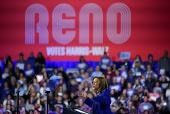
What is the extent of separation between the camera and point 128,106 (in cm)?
857

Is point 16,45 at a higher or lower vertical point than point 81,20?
lower

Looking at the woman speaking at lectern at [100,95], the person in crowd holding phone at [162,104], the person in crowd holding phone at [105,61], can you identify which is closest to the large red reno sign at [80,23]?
the person in crowd holding phone at [105,61]

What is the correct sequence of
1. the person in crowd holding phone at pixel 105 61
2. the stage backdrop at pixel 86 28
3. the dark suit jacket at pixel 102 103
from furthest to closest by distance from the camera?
the stage backdrop at pixel 86 28, the person in crowd holding phone at pixel 105 61, the dark suit jacket at pixel 102 103

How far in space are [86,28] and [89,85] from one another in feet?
9.33

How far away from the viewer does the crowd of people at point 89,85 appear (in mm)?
8703

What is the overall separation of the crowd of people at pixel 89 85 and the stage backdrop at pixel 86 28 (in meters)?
0.80

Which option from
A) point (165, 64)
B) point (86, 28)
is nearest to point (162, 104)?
point (165, 64)

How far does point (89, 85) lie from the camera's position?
9648 mm

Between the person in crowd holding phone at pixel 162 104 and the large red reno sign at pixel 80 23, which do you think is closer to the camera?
the person in crowd holding phone at pixel 162 104

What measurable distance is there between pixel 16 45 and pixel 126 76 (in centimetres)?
451

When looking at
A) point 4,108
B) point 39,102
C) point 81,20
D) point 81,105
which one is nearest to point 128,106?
point 81,105

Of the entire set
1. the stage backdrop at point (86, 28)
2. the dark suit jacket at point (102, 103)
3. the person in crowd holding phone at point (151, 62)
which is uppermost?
the stage backdrop at point (86, 28)

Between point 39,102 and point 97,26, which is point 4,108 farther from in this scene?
point 97,26

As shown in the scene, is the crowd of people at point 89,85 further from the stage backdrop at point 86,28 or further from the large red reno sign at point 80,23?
the large red reno sign at point 80,23
